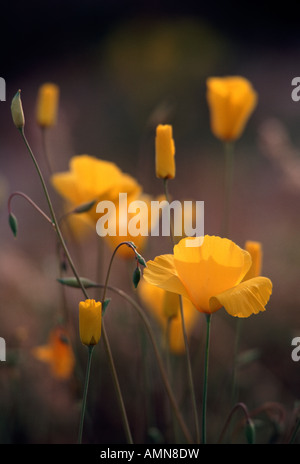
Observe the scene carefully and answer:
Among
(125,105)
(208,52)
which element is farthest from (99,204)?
(208,52)

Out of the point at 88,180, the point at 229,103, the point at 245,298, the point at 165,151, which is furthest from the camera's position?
the point at 229,103

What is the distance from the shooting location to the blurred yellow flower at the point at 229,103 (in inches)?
42.2

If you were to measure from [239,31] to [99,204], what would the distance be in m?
3.28

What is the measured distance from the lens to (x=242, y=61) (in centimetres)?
355

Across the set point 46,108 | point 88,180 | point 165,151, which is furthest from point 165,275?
point 46,108

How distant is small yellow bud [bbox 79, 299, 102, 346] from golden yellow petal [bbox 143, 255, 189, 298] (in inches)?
2.8

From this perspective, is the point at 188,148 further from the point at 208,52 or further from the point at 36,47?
the point at 36,47

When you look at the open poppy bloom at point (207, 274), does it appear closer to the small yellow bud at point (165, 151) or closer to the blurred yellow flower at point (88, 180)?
the small yellow bud at point (165, 151)

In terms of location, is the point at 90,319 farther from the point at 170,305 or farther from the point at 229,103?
the point at 229,103

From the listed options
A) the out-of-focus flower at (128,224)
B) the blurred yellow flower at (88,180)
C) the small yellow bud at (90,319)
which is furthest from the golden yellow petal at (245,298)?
the blurred yellow flower at (88,180)

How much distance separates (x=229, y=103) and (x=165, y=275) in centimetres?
57

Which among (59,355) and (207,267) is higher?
(207,267)

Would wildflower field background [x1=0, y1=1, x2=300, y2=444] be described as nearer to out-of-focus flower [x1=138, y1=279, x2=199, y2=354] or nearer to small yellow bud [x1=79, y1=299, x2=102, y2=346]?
out-of-focus flower [x1=138, y1=279, x2=199, y2=354]

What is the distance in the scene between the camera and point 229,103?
1.08 meters
